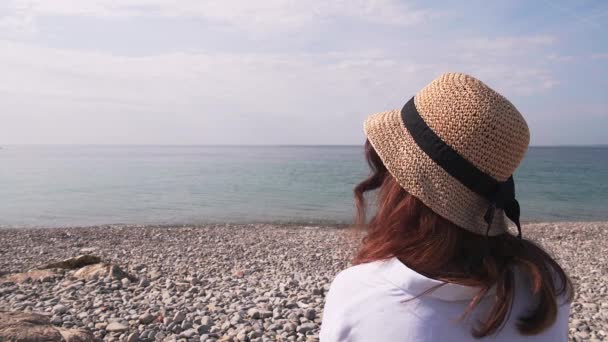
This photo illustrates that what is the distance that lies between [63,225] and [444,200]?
21.3m

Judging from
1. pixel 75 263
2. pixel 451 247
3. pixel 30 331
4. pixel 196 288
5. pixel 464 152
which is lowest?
pixel 196 288

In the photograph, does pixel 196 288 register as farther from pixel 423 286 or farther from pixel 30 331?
pixel 423 286

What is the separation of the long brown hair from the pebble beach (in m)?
0.69

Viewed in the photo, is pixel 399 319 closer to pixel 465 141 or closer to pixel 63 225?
pixel 465 141

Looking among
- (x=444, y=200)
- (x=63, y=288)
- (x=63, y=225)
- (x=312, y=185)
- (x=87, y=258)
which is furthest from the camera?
(x=312, y=185)

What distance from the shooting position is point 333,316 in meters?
1.27

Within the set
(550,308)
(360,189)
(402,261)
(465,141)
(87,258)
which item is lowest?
(87,258)

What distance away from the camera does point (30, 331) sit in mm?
3639

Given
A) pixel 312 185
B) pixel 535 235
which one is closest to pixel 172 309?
pixel 535 235

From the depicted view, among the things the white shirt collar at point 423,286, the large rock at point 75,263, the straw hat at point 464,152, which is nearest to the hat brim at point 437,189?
the straw hat at point 464,152

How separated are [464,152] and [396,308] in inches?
19.0

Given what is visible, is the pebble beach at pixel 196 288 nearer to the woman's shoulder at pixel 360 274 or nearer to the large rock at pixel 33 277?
the large rock at pixel 33 277

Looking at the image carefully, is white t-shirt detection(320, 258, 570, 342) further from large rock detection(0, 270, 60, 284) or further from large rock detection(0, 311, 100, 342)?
large rock detection(0, 270, 60, 284)

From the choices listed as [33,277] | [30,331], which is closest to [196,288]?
[33,277]
